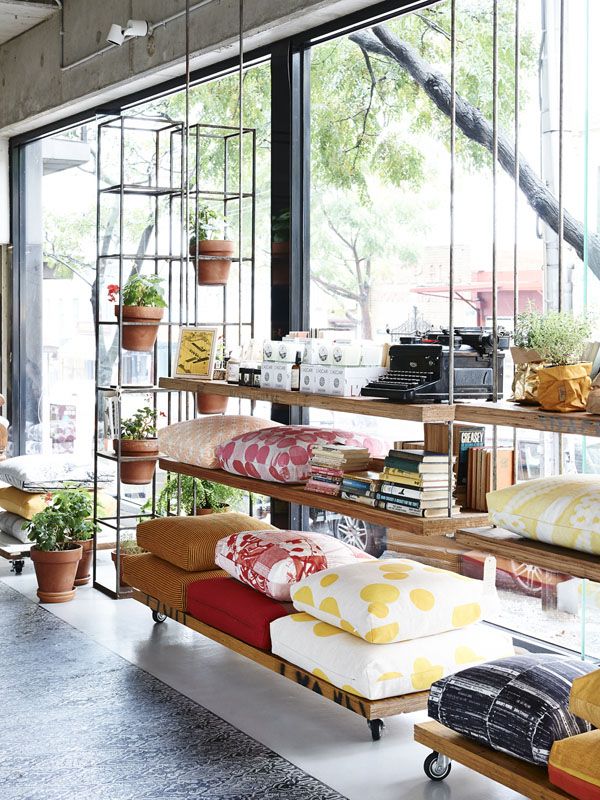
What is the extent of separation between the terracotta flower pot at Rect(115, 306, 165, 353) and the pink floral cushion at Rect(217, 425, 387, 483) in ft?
4.35

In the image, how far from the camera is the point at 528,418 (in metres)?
3.20

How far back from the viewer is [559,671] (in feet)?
10.5

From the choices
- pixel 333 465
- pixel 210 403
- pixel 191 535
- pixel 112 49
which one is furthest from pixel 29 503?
pixel 333 465

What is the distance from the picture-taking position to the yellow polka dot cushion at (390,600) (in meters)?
3.63

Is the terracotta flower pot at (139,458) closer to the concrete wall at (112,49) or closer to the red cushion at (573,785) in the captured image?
the concrete wall at (112,49)

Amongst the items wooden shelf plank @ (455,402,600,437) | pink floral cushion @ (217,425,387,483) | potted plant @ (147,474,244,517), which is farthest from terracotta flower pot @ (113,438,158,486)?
wooden shelf plank @ (455,402,600,437)

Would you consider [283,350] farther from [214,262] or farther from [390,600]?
[214,262]

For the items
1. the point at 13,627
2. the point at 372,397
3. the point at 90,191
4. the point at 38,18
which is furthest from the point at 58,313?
the point at 372,397

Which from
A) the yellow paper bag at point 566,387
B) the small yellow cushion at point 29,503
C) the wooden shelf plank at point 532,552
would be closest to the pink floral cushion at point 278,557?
the wooden shelf plank at point 532,552

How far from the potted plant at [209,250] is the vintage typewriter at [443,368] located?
1.83 m

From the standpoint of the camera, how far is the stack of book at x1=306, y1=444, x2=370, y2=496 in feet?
13.7

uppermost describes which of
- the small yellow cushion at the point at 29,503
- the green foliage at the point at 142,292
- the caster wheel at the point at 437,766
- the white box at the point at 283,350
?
the green foliage at the point at 142,292

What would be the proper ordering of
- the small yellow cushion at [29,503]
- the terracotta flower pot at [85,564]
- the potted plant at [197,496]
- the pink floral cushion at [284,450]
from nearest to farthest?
the pink floral cushion at [284,450] → the potted plant at [197,496] → the terracotta flower pot at [85,564] → the small yellow cushion at [29,503]

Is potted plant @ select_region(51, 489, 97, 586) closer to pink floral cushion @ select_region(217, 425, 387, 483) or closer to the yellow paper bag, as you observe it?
pink floral cushion @ select_region(217, 425, 387, 483)
